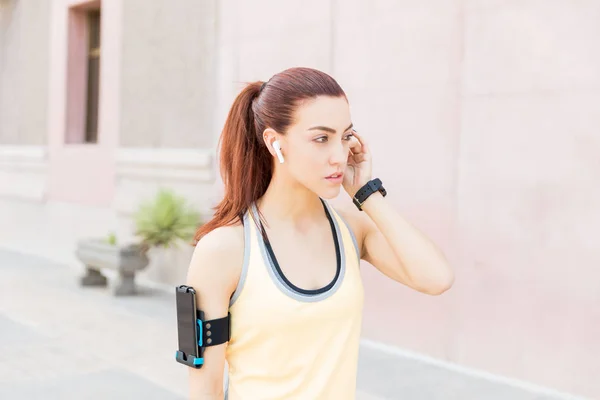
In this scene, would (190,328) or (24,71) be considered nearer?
(190,328)

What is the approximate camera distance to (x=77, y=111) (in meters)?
10.8

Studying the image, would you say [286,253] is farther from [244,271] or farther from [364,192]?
[364,192]

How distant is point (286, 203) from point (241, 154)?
0.17 meters

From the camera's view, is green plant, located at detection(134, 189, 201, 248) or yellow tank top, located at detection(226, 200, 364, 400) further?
green plant, located at detection(134, 189, 201, 248)

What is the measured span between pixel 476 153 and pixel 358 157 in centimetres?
334

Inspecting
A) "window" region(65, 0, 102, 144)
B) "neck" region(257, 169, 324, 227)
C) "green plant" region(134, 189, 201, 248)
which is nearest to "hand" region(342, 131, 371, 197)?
"neck" region(257, 169, 324, 227)

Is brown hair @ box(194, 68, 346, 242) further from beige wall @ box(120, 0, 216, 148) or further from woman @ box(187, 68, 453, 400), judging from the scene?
beige wall @ box(120, 0, 216, 148)

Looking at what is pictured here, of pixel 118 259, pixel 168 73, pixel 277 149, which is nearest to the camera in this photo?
pixel 277 149

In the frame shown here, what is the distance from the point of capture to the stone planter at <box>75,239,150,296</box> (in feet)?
25.3

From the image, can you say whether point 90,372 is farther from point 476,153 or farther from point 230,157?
point 230,157

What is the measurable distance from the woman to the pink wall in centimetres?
783

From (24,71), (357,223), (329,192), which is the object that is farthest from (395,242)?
(24,71)

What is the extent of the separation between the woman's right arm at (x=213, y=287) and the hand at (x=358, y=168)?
0.40 metres

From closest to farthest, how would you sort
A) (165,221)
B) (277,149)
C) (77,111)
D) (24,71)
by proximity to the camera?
(277,149)
(165,221)
(77,111)
(24,71)
